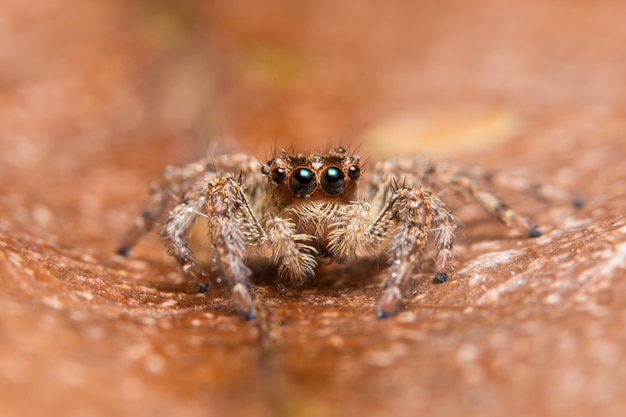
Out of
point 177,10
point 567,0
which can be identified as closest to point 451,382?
point 177,10

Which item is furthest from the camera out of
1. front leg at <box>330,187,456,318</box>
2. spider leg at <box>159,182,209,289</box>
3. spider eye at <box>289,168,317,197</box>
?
spider eye at <box>289,168,317,197</box>

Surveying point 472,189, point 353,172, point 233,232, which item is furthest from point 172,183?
point 472,189

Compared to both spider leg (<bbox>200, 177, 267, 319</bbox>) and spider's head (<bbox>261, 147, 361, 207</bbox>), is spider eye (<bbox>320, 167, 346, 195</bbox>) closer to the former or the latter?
spider's head (<bbox>261, 147, 361, 207</bbox>)

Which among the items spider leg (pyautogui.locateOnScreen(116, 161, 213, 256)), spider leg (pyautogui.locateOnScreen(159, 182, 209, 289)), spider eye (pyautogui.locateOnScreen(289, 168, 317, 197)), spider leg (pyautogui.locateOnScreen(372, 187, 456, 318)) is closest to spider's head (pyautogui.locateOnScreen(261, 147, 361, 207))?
spider eye (pyautogui.locateOnScreen(289, 168, 317, 197))

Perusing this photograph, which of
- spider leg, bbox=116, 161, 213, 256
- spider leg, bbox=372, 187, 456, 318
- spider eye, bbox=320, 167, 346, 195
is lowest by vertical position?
spider leg, bbox=372, 187, 456, 318

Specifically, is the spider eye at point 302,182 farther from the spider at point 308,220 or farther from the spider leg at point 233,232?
the spider leg at point 233,232

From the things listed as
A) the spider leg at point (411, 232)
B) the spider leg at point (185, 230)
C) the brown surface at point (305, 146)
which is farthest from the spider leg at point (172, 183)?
the spider leg at point (411, 232)
